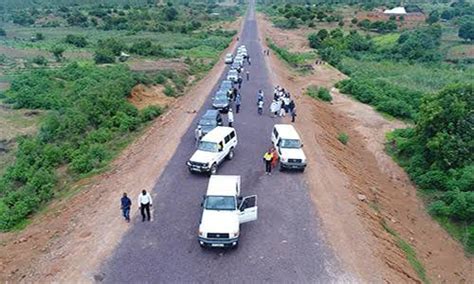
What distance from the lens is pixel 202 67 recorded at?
65188mm

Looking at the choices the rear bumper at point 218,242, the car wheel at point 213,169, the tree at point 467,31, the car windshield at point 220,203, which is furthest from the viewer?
the tree at point 467,31

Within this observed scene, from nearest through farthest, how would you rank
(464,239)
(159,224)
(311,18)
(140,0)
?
(159,224)
(464,239)
(311,18)
(140,0)

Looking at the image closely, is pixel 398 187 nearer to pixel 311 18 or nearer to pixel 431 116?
pixel 431 116

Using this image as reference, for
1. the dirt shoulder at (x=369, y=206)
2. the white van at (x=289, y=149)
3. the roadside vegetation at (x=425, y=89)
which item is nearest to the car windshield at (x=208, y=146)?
the white van at (x=289, y=149)

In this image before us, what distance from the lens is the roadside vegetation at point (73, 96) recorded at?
28.5 meters

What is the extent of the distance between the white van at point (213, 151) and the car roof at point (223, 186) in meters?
3.80

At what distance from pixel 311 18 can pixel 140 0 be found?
92372 millimetres

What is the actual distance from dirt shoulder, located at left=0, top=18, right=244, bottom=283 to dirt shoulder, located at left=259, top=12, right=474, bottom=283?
9.20m

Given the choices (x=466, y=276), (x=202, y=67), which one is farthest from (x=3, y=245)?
(x=202, y=67)

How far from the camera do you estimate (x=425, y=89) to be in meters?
52.4

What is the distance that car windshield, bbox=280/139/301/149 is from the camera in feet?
86.5

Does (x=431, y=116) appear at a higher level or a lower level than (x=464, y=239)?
higher

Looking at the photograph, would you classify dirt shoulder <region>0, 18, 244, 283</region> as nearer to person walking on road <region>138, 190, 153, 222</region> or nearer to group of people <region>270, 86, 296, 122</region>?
person walking on road <region>138, 190, 153, 222</region>

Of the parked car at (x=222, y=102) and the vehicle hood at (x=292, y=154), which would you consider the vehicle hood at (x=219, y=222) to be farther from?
the parked car at (x=222, y=102)
